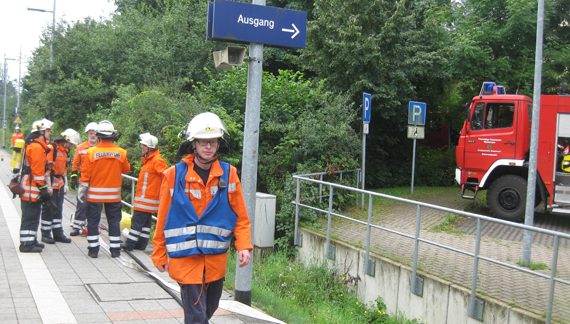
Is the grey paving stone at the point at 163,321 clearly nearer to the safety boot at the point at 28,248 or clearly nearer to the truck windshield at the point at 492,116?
the safety boot at the point at 28,248

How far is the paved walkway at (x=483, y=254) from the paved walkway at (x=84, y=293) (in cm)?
263

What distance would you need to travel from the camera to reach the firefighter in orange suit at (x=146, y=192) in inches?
297

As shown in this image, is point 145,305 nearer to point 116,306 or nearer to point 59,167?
point 116,306

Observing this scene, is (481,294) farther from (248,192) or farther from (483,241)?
(248,192)

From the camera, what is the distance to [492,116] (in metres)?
11.2

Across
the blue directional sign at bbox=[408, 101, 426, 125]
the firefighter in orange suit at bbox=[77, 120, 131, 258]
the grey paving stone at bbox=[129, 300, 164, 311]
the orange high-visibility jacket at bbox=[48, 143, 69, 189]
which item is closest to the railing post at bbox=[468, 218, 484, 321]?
the grey paving stone at bbox=[129, 300, 164, 311]

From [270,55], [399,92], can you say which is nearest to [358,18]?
[399,92]

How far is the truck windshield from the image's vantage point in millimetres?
10930

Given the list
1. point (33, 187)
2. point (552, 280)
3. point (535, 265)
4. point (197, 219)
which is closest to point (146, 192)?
point (33, 187)

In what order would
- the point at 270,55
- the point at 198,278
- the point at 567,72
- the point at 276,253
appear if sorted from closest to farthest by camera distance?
1. the point at 198,278
2. the point at 276,253
3. the point at 567,72
4. the point at 270,55

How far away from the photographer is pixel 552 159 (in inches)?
391

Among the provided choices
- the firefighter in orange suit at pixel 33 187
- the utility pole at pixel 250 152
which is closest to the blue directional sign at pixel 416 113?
the utility pole at pixel 250 152

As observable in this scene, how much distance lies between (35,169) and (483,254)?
6.42 metres

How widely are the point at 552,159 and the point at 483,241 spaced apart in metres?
4.98
